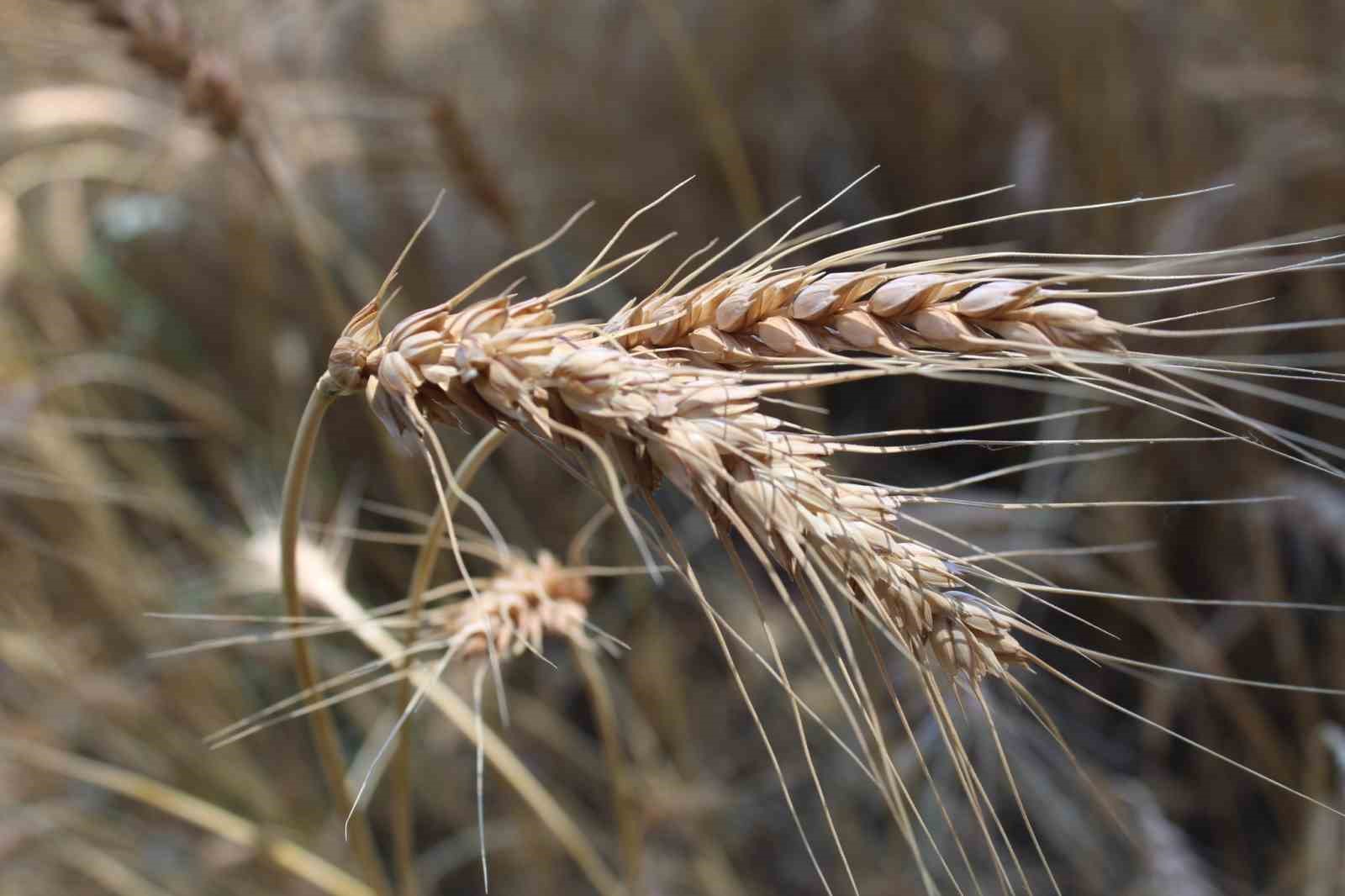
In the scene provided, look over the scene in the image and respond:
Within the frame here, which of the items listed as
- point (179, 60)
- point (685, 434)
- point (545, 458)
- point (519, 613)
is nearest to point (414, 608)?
point (519, 613)

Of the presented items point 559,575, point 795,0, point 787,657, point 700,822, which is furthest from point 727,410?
point 795,0

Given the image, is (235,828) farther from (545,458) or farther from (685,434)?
(545,458)

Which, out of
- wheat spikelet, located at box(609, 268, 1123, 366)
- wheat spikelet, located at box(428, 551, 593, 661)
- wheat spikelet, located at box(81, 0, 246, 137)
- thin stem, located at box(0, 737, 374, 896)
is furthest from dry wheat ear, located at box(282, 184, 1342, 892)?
wheat spikelet, located at box(81, 0, 246, 137)

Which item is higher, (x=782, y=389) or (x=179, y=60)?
(x=179, y=60)

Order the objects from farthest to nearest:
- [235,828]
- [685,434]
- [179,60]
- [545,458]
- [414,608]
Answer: [545,458]
[179,60]
[235,828]
[414,608]
[685,434]

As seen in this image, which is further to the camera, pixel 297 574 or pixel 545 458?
pixel 545 458

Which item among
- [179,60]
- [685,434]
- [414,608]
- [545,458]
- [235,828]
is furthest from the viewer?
[545,458]
